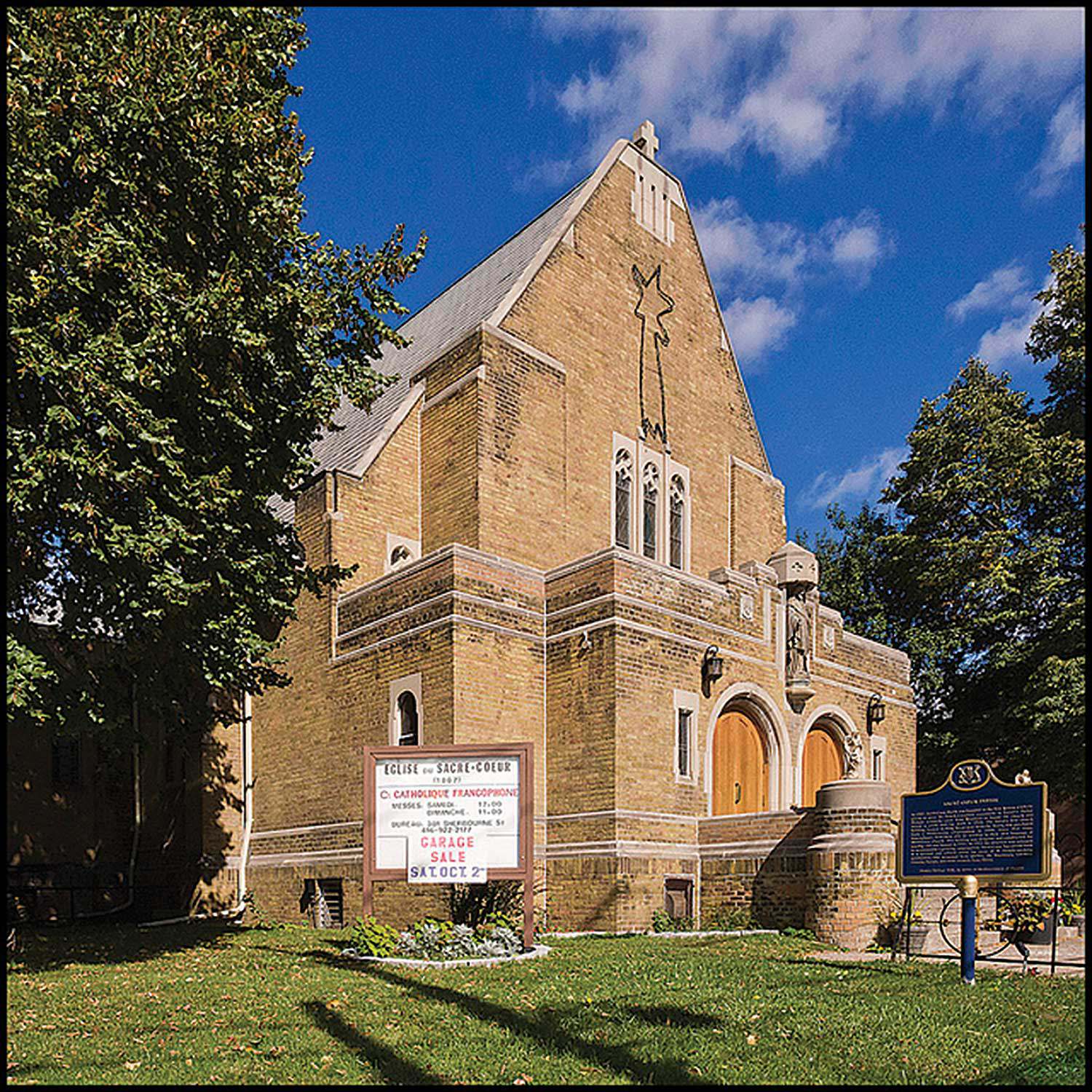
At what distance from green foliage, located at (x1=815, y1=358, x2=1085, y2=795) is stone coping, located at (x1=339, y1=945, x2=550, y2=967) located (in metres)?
16.7

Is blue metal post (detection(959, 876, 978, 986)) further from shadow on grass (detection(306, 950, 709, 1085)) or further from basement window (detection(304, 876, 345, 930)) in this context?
basement window (detection(304, 876, 345, 930))

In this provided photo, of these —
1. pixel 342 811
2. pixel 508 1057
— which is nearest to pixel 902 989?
pixel 508 1057

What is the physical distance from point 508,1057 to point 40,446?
314 inches

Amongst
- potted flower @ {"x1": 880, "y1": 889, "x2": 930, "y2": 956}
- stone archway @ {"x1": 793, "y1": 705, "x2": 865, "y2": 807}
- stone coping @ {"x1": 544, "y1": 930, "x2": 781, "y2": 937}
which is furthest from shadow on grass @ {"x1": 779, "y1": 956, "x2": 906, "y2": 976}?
stone archway @ {"x1": 793, "y1": 705, "x2": 865, "y2": 807}

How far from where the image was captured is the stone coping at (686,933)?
56.0ft

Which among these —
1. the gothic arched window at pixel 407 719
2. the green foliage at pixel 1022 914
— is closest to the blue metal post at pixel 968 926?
the green foliage at pixel 1022 914

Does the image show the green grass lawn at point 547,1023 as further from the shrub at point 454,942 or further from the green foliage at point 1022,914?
the green foliage at point 1022,914

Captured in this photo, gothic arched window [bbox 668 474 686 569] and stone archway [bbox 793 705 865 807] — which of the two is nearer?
stone archway [bbox 793 705 865 807]

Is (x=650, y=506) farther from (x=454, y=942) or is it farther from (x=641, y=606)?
(x=454, y=942)

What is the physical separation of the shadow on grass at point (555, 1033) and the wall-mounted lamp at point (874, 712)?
52.1 feet

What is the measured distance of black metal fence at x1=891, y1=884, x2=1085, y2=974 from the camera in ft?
44.1

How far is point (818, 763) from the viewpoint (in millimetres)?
24141

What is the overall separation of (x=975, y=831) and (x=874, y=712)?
12941 millimetres

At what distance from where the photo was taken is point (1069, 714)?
2512 centimetres
